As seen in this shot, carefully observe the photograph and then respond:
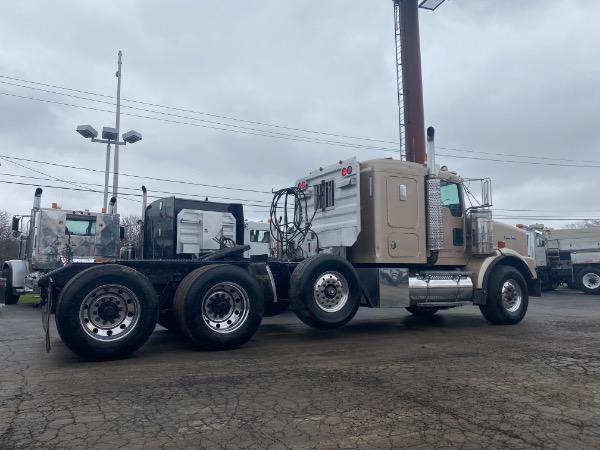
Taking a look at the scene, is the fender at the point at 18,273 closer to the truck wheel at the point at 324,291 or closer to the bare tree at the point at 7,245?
the truck wheel at the point at 324,291

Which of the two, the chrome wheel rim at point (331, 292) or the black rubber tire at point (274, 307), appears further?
the black rubber tire at point (274, 307)

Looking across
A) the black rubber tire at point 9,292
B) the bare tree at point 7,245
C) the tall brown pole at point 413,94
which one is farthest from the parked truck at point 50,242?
the bare tree at point 7,245

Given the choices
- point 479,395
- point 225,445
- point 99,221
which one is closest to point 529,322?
point 479,395

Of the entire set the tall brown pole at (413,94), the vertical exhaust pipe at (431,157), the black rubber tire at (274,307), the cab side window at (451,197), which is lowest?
the black rubber tire at (274,307)

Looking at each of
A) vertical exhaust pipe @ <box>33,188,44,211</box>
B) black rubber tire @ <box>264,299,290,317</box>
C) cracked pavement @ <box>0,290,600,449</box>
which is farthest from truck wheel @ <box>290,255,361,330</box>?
vertical exhaust pipe @ <box>33,188,44,211</box>

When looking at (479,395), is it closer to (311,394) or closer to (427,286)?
(311,394)

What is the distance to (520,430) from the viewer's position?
3.83 metres

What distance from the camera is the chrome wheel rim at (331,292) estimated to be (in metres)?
8.23

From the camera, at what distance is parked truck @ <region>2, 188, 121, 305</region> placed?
15.5 meters

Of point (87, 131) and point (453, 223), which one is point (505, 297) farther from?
point (87, 131)

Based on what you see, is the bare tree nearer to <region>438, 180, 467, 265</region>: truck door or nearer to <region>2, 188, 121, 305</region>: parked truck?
<region>2, 188, 121, 305</region>: parked truck

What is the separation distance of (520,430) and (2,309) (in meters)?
14.8

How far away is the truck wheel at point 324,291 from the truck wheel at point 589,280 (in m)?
18.4

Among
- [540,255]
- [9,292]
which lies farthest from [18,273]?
[540,255]
